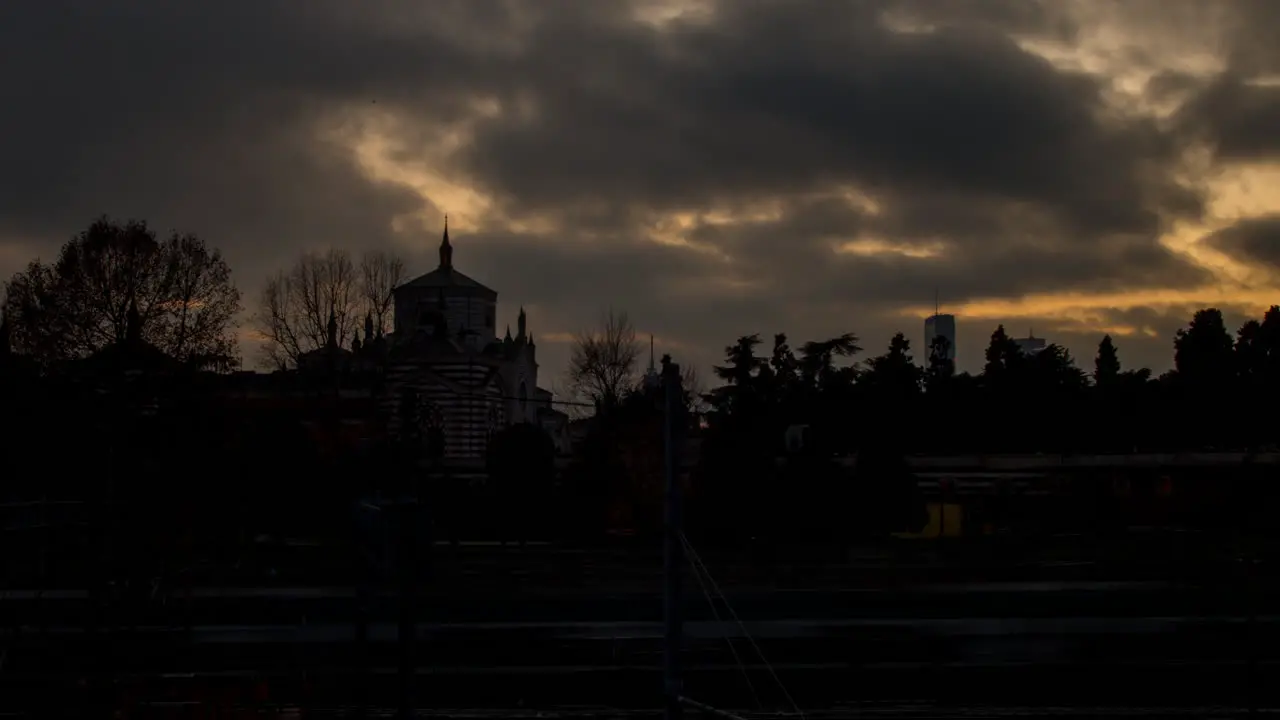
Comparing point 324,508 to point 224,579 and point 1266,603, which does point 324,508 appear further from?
point 1266,603

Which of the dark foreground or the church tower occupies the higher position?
the church tower

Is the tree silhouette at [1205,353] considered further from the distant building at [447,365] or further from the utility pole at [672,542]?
the utility pole at [672,542]

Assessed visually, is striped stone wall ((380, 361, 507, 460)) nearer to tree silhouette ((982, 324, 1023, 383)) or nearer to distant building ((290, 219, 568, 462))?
distant building ((290, 219, 568, 462))

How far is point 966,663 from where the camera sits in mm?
25516

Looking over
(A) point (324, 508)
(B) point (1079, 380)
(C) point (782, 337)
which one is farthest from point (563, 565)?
(B) point (1079, 380)

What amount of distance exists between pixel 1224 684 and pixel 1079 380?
44.4 meters

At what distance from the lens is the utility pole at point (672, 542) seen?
37.3 feet

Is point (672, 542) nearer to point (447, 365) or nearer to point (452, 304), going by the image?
point (447, 365)

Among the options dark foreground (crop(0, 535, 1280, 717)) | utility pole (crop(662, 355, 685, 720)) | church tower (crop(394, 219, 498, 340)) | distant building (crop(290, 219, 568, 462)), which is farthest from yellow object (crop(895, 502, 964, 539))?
church tower (crop(394, 219, 498, 340))

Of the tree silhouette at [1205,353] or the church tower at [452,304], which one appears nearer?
the tree silhouette at [1205,353]

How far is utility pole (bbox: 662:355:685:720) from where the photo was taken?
1137cm

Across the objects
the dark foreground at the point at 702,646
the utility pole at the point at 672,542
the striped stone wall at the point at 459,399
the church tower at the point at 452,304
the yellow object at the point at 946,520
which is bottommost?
the dark foreground at the point at 702,646

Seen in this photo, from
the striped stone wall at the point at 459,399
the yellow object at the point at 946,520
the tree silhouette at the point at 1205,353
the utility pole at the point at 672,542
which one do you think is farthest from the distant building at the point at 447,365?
the utility pole at the point at 672,542

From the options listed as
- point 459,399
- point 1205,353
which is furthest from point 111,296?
point 1205,353
